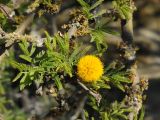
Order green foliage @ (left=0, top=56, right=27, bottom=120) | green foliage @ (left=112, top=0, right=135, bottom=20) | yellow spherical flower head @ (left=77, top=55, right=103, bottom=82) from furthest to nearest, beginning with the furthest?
green foliage @ (left=0, top=56, right=27, bottom=120)
green foliage @ (left=112, top=0, right=135, bottom=20)
yellow spherical flower head @ (left=77, top=55, right=103, bottom=82)

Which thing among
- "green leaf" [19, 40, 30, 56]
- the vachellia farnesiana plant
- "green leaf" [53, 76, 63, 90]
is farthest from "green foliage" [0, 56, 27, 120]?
"green leaf" [53, 76, 63, 90]

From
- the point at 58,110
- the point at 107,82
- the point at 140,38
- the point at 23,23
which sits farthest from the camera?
the point at 140,38

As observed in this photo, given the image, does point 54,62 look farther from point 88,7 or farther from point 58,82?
point 88,7

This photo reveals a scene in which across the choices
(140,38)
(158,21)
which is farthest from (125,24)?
(158,21)

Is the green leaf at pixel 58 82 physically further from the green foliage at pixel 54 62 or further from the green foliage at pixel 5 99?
the green foliage at pixel 5 99

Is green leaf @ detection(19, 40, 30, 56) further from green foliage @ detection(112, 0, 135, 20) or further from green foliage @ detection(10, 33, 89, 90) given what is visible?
green foliage @ detection(112, 0, 135, 20)

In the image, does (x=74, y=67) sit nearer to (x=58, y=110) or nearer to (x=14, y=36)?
(x=14, y=36)

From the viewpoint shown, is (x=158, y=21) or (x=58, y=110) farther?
(x=158, y=21)

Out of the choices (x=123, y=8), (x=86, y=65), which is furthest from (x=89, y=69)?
(x=123, y=8)
